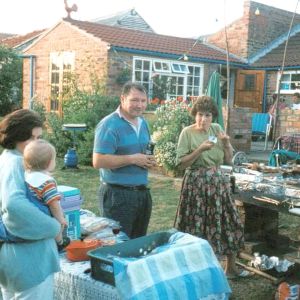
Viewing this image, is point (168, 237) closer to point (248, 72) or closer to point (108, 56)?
point (108, 56)

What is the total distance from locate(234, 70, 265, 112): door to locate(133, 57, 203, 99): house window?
205 cm

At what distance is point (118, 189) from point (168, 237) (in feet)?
2.45

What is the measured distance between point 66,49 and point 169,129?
8000mm

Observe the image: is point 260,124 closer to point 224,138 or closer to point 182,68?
point 182,68

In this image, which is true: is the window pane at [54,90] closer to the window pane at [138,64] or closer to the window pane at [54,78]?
the window pane at [54,78]

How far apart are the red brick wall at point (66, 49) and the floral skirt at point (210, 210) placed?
1119 cm

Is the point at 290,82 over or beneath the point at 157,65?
beneath

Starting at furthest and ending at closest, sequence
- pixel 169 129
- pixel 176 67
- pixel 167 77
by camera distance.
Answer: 1. pixel 176 67
2. pixel 167 77
3. pixel 169 129

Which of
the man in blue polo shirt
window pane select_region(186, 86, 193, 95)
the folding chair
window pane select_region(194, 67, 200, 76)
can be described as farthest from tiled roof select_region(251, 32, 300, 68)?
the man in blue polo shirt

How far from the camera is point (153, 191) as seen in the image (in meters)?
8.80

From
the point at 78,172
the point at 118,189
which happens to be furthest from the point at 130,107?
the point at 78,172

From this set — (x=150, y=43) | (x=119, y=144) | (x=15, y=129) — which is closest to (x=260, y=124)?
(x=150, y=43)

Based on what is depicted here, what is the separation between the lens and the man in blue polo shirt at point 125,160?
3.53 meters

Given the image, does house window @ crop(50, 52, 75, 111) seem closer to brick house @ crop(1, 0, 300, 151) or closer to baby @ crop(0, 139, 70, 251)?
brick house @ crop(1, 0, 300, 151)
